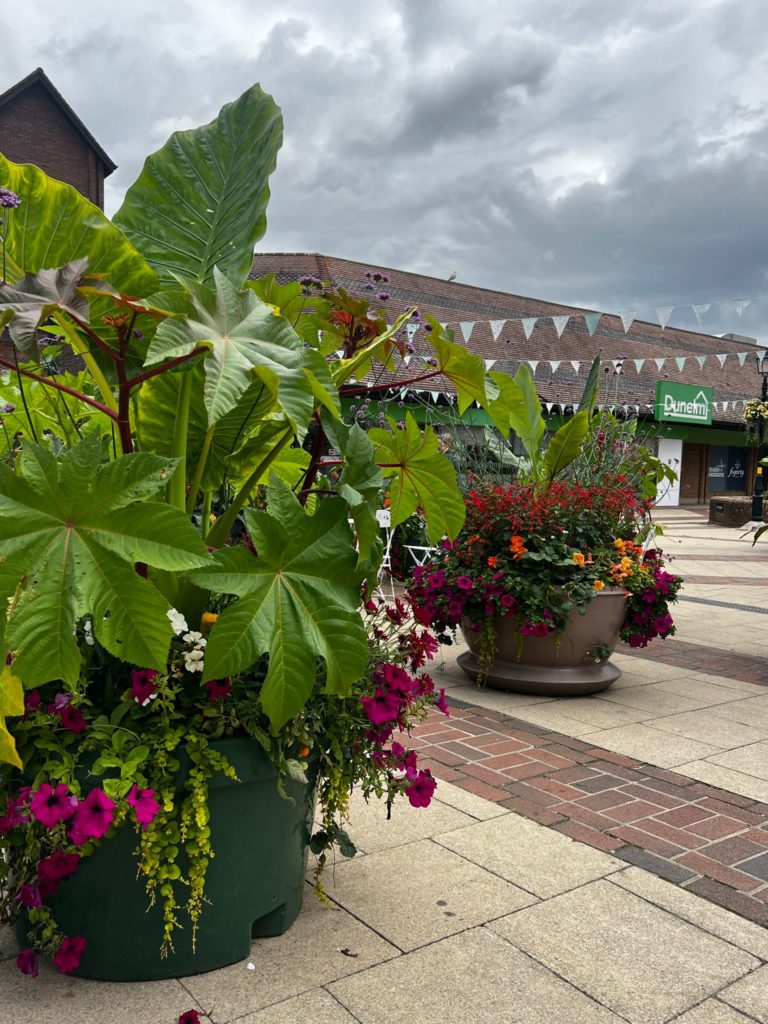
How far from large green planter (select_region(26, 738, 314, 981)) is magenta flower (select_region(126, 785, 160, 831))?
0.20 metres

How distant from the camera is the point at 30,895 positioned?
2051mm

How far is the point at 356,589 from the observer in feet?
7.03

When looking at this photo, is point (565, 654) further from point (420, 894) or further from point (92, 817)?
point (92, 817)

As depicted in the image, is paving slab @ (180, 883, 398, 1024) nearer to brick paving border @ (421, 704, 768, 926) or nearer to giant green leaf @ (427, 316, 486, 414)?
brick paving border @ (421, 704, 768, 926)

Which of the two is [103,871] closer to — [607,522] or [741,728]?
[741,728]

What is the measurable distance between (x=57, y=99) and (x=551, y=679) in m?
29.7

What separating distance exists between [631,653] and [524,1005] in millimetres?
4743

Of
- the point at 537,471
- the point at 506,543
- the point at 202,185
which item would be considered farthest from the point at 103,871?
the point at 537,471

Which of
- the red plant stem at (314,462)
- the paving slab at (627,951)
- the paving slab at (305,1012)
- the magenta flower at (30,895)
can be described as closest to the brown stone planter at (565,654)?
the paving slab at (627,951)

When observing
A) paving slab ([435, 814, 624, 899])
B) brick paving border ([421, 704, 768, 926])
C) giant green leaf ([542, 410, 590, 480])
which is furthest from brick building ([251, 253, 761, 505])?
paving slab ([435, 814, 624, 899])

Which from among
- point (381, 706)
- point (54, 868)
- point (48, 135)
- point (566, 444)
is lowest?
point (54, 868)

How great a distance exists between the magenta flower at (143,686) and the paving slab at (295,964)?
0.76 m

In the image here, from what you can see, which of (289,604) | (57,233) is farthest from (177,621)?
(57,233)

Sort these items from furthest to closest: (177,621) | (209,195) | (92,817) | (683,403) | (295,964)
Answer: (683,403) < (209,195) < (295,964) < (177,621) < (92,817)
